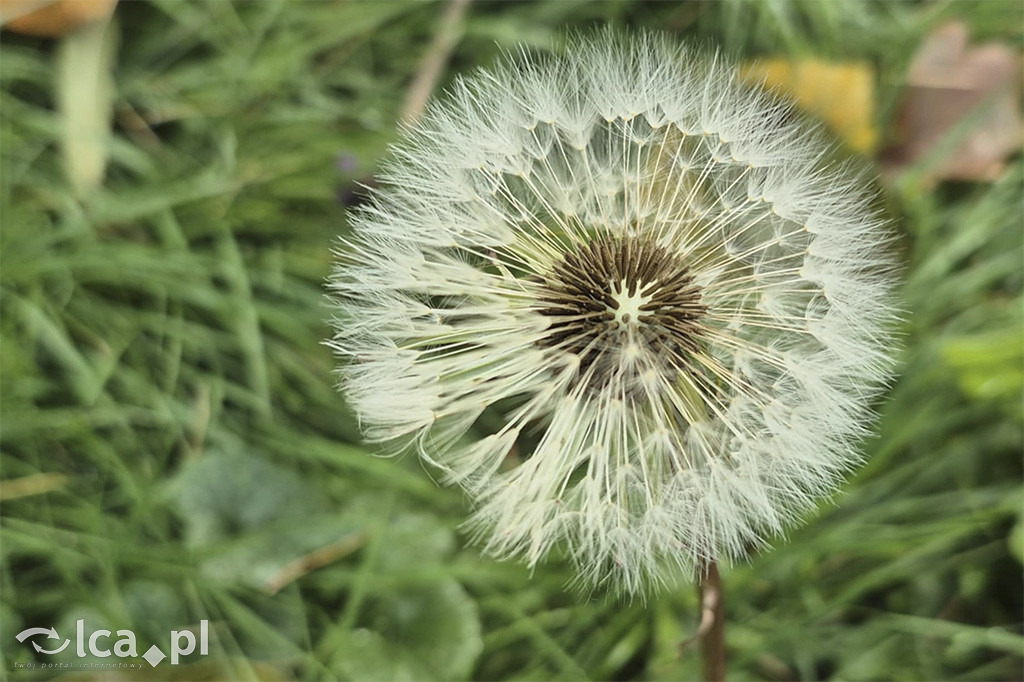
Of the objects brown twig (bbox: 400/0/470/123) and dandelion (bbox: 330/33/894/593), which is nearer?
dandelion (bbox: 330/33/894/593)

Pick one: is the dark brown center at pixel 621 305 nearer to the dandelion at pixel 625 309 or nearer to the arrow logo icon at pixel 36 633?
the dandelion at pixel 625 309

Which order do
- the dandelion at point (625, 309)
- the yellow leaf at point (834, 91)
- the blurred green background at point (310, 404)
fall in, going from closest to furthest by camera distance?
the dandelion at point (625, 309) < the blurred green background at point (310, 404) < the yellow leaf at point (834, 91)

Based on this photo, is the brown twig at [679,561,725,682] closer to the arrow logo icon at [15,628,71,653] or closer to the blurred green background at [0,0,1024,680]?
the blurred green background at [0,0,1024,680]

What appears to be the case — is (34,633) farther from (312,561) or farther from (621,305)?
(621,305)

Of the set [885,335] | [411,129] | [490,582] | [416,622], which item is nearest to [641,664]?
[490,582]

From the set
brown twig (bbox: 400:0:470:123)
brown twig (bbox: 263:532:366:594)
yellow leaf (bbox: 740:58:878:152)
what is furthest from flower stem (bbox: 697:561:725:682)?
brown twig (bbox: 400:0:470:123)

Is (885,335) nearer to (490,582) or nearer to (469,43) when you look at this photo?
(490,582)

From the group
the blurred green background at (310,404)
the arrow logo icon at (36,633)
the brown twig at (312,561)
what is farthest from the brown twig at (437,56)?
the arrow logo icon at (36,633)
